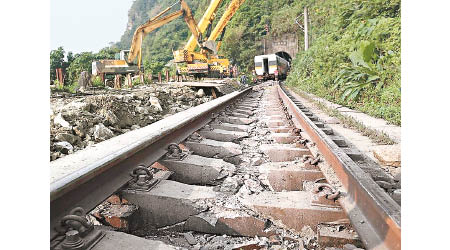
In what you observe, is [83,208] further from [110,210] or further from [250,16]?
[250,16]

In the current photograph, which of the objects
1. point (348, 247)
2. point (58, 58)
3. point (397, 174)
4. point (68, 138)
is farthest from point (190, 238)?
point (58, 58)

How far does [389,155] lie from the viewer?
2094 millimetres

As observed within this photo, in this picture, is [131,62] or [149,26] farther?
[131,62]

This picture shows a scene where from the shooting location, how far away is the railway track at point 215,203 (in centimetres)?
105

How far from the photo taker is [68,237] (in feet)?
3.29

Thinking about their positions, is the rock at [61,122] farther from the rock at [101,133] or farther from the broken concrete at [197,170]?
the broken concrete at [197,170]

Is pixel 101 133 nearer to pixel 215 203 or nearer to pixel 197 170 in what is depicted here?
pixel 197 170

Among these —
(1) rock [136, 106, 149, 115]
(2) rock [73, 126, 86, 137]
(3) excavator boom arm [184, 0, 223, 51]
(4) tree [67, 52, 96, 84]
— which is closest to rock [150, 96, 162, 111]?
(1) rock [136, 106, 149, 115]

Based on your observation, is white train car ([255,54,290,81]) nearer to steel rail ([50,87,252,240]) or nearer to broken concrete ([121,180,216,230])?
steel rail ([50,87,252,240])

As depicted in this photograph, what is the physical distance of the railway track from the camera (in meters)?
1.05

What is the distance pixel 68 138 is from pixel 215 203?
7.09 ft

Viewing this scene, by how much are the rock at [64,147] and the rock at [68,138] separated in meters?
0.11

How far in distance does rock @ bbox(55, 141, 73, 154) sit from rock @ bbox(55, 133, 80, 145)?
0.35 feet

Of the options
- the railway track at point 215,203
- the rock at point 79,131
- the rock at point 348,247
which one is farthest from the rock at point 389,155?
the rock at point 79,131
